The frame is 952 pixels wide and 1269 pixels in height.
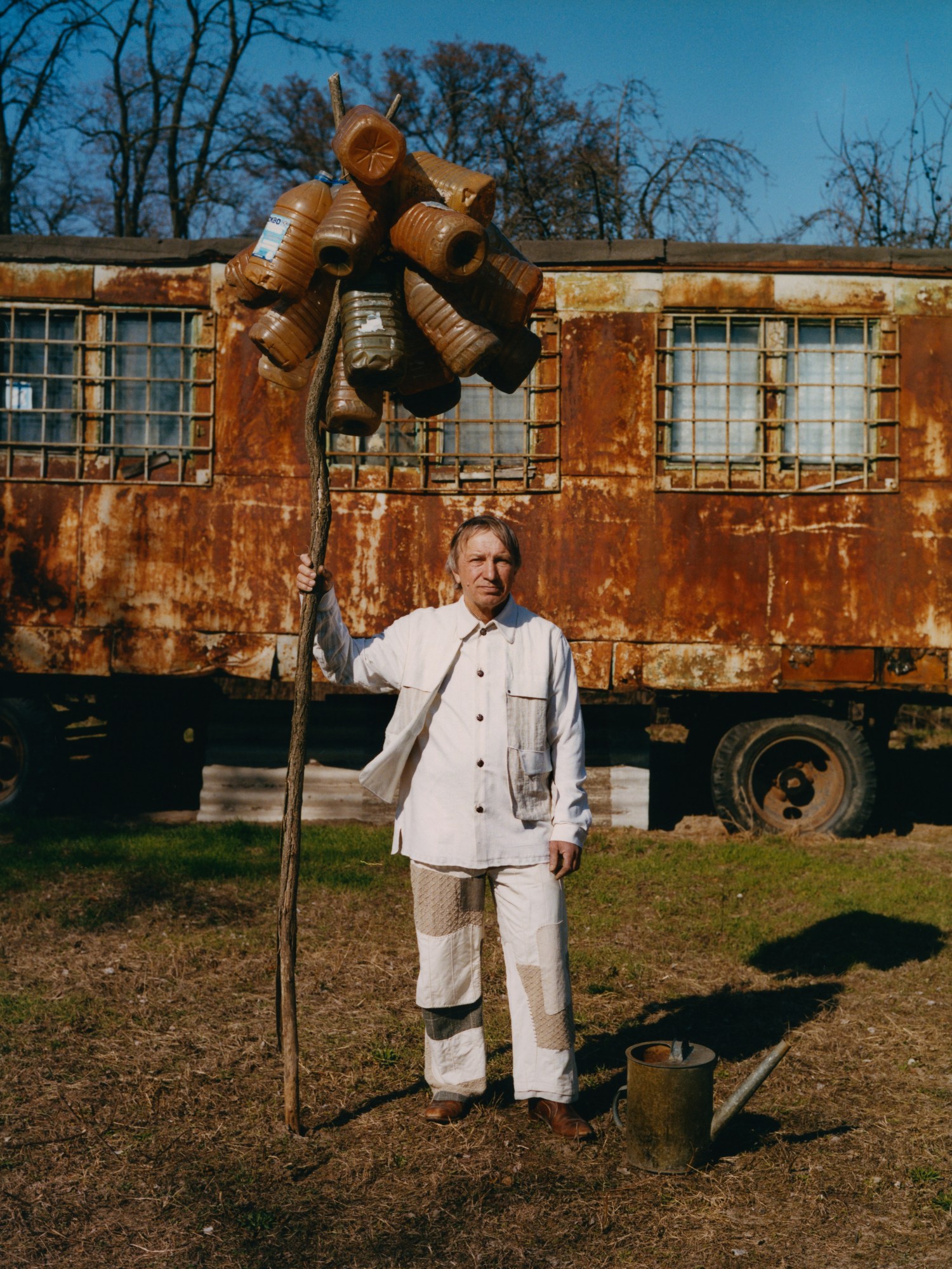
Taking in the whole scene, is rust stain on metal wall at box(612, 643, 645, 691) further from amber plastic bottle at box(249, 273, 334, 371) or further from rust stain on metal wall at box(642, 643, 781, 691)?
amber plastic bottle at box(249, 273, 334, 371)

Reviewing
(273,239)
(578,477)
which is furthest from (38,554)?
(273,239)

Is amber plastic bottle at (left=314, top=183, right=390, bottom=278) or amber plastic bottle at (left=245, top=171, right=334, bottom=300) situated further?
amber plastic bottle at (left=245, top=171, right=334, bottom=300)

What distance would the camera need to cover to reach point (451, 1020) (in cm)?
392

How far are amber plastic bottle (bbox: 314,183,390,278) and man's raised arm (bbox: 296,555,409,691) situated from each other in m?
0.89

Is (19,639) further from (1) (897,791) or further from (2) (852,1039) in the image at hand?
(1) (897,791)

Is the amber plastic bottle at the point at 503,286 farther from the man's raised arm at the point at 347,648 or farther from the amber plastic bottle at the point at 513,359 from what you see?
the man's raised arm at the point at 347,648

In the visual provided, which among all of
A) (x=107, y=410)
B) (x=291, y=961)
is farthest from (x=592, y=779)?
(x=291, y=961)

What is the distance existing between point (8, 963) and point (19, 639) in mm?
3016

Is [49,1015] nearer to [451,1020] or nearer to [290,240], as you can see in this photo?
[451,1020]

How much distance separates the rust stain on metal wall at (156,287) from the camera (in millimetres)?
8039

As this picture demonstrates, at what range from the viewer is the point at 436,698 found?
392cm

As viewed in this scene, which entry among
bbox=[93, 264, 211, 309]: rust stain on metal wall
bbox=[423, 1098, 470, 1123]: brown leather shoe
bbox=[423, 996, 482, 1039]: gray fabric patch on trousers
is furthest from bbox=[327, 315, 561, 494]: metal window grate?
bbox=[423, 1098, 470, 1123]: brown leather shoe

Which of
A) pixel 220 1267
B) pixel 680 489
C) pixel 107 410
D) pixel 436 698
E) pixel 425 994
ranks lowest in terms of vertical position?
pixel 220 1267

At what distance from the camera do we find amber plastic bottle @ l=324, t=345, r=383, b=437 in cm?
378
